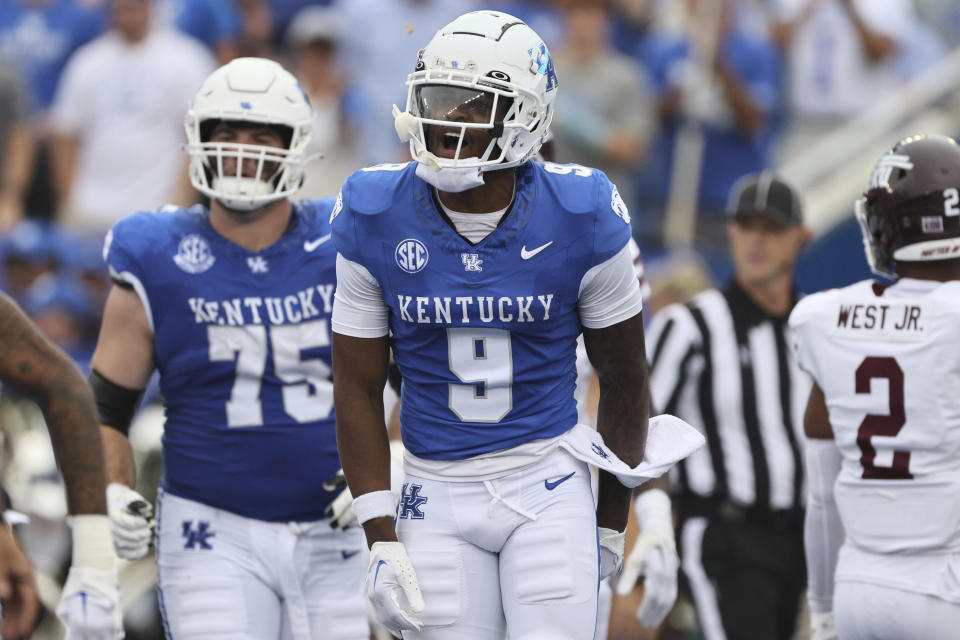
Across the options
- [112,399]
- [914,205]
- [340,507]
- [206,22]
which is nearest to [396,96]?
[206,22]

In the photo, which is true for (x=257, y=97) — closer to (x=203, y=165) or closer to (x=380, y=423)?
(x=203, y=165)

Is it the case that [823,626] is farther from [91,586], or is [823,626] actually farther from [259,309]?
[91,586]

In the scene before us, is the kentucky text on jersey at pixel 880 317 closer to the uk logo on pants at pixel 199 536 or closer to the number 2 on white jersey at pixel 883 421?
the number 2 on white jersey at pixel 883 421

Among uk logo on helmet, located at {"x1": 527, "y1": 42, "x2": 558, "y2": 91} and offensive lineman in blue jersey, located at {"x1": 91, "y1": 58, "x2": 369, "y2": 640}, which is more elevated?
uk logo on helmet, located at {"x1": 527, "y1": 42, "x2": 558, "y2": 91}

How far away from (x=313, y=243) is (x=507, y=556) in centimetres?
135

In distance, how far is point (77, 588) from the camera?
12.9 feet

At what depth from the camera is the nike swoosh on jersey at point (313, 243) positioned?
4.64 meters

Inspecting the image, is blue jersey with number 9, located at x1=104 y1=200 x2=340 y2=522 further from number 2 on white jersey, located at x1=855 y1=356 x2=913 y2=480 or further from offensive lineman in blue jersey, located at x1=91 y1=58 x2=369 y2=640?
number 2 on white jersey, located at x1=855 y1=356 x2=913 y2=480

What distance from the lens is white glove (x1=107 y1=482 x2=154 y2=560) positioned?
450 centimetres

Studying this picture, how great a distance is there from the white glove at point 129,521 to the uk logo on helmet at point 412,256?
1336mm

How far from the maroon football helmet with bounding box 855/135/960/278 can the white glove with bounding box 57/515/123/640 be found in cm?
213

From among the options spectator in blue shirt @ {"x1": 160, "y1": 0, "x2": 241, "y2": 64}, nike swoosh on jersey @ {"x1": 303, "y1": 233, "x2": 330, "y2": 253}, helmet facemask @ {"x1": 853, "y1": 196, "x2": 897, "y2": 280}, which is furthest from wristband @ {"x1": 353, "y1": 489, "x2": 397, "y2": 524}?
spectator in blue shirt @ {"x1": 160, "y1": 0, "x2": 241, "y2": 64}

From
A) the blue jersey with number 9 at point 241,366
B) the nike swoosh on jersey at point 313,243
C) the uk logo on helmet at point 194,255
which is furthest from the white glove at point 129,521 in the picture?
the nike swoosh on jersey at point 313,243

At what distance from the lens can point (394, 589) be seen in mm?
3590
